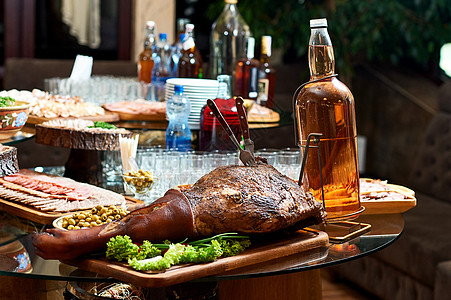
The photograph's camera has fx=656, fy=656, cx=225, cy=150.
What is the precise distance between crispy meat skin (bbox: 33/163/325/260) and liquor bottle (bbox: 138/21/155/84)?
1862 millimetres

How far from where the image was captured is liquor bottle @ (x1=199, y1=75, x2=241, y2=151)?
2.24 meters

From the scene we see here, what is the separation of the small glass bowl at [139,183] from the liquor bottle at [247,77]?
121 centimetres

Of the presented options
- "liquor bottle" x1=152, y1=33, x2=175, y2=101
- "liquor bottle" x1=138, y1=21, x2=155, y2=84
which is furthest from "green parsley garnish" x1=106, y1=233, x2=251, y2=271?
"liquor bottle" x1=138, y1=21, x2=155, y2=84

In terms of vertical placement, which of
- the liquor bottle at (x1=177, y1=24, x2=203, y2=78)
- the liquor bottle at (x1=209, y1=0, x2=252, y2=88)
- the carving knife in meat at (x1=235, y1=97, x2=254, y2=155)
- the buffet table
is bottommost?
the buffet table

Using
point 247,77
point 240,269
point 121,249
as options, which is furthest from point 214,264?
point 247,77

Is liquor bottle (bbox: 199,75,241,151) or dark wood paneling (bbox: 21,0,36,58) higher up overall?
dark wood paneling (bbox: 21,0,36,58)

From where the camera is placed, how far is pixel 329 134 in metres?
1.60

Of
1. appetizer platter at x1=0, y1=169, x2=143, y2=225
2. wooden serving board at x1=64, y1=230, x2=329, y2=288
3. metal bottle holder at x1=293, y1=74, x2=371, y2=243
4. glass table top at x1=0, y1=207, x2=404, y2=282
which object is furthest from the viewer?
appetizer platter at x1=0, y1=169, x2=143, y2=225

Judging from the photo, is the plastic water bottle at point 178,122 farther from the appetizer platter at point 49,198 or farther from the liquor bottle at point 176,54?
the liquor bottle at point 176,54

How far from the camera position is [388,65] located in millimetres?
5668

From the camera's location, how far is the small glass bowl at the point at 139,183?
1819 mm

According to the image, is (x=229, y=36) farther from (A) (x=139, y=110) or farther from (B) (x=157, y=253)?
(B) (x=157, y=253)

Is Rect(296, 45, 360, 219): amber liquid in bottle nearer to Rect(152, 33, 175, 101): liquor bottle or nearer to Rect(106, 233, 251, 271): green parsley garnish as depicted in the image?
Rect(106, 233, 251, 271): green parsley garnish

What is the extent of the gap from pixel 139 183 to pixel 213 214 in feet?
1.73
